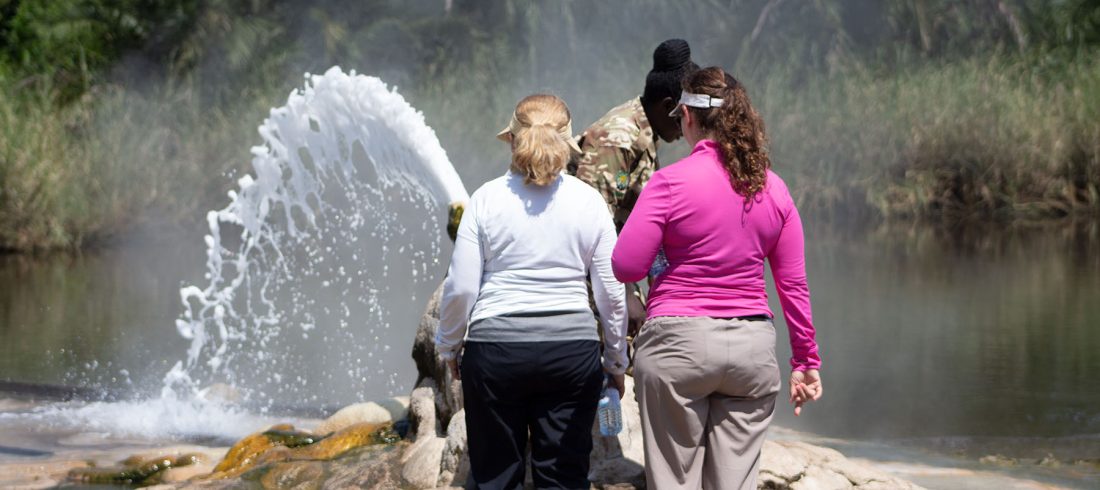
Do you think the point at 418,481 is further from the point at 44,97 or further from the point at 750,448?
the point at 44,97

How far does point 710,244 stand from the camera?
336 centimetres

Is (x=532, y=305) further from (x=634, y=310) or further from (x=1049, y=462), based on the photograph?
(x=1049, y=462)

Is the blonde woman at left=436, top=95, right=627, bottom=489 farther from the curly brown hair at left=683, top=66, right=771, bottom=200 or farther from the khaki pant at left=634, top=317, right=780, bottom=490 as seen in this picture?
the curly brown hair at left=683, top=66, right=771, bottom=200

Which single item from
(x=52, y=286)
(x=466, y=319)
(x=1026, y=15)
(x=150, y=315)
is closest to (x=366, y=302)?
(x=150, y=315)

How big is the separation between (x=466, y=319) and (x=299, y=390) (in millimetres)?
5072

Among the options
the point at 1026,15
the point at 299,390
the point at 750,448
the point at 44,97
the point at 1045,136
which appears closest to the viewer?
the point at 750,448

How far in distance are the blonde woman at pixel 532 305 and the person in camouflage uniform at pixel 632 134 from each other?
0.52 meters

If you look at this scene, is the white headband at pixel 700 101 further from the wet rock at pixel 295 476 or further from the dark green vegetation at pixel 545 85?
the dark green vegetation at pixel 545 85

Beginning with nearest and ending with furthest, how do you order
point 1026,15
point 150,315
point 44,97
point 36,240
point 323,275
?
point 150,315 → point 323,275 → point 36,240 → point 44,97 → point 1026,15

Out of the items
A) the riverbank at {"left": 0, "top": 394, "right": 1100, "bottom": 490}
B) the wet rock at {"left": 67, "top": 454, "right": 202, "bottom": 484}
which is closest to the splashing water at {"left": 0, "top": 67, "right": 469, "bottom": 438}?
the riverbank at {"left": 0, "top": 394, "right": 1100, "bottom": 490}

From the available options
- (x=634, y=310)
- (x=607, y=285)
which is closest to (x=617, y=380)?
(x=634, y=310)

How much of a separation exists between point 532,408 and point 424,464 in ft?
4.26

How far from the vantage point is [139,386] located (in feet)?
28.1

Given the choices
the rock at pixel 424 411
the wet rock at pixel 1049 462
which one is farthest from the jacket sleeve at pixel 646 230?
the wet rock at pixel 1049 462
